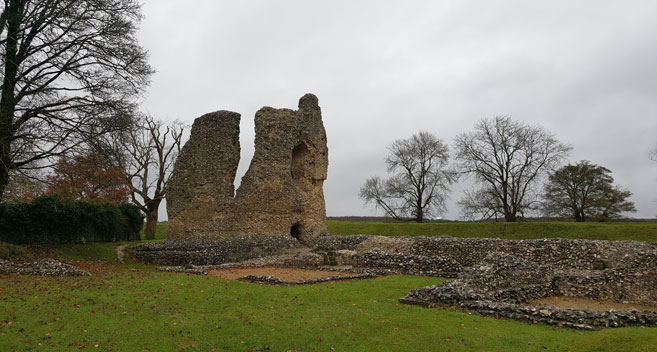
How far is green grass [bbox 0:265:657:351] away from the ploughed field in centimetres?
2

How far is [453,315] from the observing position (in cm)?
1127

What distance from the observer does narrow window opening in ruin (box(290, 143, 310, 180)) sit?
32.2 m

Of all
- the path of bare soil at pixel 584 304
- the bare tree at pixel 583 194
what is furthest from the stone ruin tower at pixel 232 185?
the bare tree at pixel 583 194

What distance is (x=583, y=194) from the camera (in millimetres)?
40469

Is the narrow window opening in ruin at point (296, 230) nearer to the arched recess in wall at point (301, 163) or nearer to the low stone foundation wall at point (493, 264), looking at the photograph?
the low stone foundation wall at point (493, 264)

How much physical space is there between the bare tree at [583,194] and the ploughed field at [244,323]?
3401 cm

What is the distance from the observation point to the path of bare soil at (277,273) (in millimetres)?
17453

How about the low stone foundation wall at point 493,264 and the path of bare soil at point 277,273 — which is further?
the path of bare soil at point 277,273

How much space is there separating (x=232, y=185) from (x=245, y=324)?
20.3 m

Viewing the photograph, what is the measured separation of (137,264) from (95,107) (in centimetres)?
960

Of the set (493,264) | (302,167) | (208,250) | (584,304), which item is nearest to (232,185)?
(302,167)

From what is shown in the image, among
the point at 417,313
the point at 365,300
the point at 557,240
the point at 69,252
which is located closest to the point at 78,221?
the point at 69,252

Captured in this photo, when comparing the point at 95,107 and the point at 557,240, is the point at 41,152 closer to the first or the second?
the point at 95,107

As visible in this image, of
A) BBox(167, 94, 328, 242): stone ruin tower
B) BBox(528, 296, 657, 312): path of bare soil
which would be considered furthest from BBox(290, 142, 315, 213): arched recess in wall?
BBox(528, 296, 657, 312): path of bare soil
